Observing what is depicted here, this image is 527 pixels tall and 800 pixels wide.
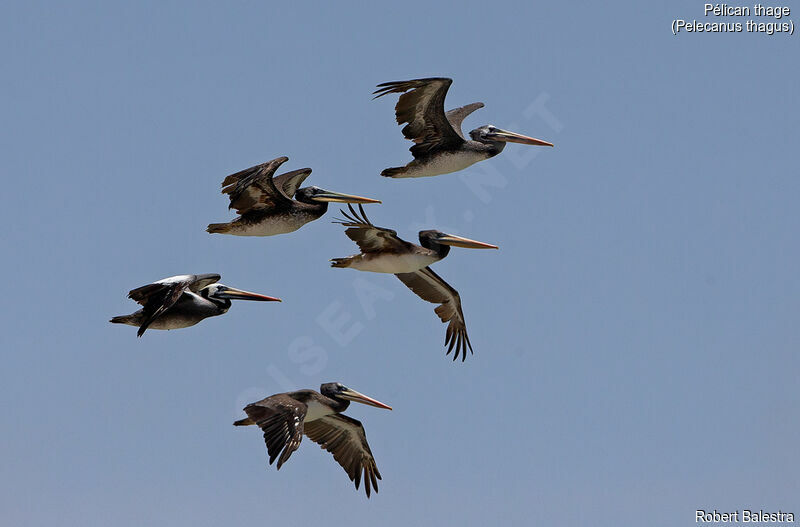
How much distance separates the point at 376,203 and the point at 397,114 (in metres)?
1.35

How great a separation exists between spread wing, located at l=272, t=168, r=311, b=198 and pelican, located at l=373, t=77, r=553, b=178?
1.33m

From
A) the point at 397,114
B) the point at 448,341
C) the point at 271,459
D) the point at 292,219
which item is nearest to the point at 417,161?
the point at 397,114

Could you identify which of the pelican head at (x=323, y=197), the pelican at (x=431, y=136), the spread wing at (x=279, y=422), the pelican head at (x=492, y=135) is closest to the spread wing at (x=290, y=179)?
the pelican head at (x=323, y=197)

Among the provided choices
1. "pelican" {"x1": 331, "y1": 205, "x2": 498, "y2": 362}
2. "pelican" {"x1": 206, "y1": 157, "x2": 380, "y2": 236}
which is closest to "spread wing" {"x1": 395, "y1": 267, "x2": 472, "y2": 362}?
"pelican" {"x1": 331, "y1": 205, "x2": 498, "y2": 362}

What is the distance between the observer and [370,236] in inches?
720

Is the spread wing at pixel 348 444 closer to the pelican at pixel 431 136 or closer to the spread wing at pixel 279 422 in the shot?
the spread wing at pixel 279 422

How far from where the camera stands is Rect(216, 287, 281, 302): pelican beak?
61.5ft

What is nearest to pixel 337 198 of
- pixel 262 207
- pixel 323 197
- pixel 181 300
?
pixel 323 197

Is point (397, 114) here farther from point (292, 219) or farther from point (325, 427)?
point (325, 427)

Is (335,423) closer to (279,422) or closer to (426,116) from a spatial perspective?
(279,422)

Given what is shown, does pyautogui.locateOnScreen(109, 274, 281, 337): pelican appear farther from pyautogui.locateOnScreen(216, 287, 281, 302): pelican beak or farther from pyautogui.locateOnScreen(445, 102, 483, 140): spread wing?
pyautogui.locateOnScreen(445, 102, 483, 140): spread wing

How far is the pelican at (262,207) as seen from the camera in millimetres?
17781

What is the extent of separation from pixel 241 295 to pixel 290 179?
2105 mm

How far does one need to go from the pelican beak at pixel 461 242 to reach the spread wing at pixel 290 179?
7.58 feet
